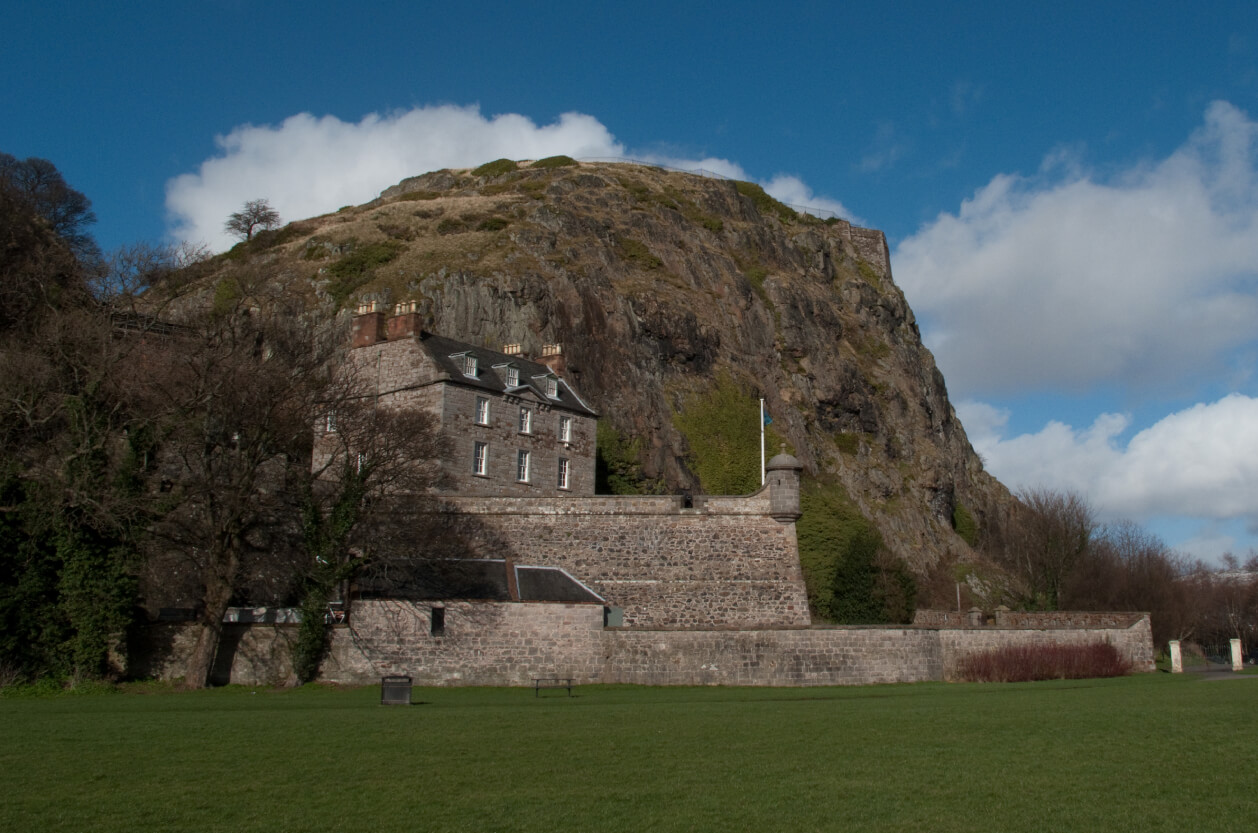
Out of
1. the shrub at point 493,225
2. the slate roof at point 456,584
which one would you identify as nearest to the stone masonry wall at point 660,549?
the slate roof at point 456,584

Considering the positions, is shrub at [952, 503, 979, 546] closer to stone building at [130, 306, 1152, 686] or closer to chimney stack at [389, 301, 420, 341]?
stone building at [130, 306, 1152, 686]

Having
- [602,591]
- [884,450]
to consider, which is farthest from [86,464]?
[884,450]

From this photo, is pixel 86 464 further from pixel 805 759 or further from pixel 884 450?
pixel 884 450

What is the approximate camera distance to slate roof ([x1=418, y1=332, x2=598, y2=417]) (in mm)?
40844

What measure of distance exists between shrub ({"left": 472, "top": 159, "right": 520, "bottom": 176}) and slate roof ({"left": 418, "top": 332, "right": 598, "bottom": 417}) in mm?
54888

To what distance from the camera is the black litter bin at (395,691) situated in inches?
816

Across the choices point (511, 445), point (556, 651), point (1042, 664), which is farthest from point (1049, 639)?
point (511, 445)

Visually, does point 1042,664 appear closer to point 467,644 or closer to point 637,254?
point 467,644

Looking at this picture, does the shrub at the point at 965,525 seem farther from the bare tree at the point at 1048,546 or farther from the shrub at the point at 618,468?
the shrub at the point at 618,468

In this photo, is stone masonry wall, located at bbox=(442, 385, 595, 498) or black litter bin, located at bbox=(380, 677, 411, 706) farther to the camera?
stone masonry wall, located at bbox=(442, 385, 595, 498)

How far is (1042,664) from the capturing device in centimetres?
3158

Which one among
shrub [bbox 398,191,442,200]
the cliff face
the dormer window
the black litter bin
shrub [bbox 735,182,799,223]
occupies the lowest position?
the black litter bin

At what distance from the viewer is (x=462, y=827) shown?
8.81m

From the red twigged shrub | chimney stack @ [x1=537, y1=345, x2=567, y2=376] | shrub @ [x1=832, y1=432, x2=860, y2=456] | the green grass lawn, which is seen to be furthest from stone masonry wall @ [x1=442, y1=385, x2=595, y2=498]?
shrub @ [x1=832, y1=432, x2=860, y2=456]
